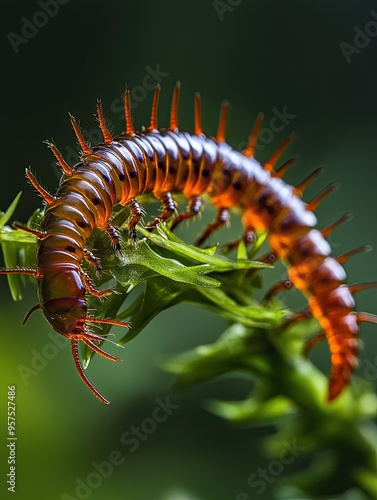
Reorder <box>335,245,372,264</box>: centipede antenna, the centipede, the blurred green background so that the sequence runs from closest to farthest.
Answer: the centipede < <box>335,245,372,264</box>: centipede antenna < the blurred green background

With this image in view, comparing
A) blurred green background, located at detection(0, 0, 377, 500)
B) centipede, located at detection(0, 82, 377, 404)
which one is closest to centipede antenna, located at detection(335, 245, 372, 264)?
centipede, located at detection(0, 82, 377, 404)

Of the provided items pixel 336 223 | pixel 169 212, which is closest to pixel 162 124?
pixel 336 223

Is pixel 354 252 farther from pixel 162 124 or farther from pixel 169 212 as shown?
pixel 162 124

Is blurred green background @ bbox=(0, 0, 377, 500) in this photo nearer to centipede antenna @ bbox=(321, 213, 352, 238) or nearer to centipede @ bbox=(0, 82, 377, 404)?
centipede @ bbox=(0, 82, 377, 404)

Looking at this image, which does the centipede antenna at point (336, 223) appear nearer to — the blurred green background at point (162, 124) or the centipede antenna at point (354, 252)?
the centipede antenna at point (354, 252)

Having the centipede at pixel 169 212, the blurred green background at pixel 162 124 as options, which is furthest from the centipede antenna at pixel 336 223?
the blurred green background at pixel 162 124

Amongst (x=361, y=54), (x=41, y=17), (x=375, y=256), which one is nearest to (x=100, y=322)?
(x=375, y=256)

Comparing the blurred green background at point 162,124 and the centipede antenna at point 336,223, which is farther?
the blurred green background at point 162,124
